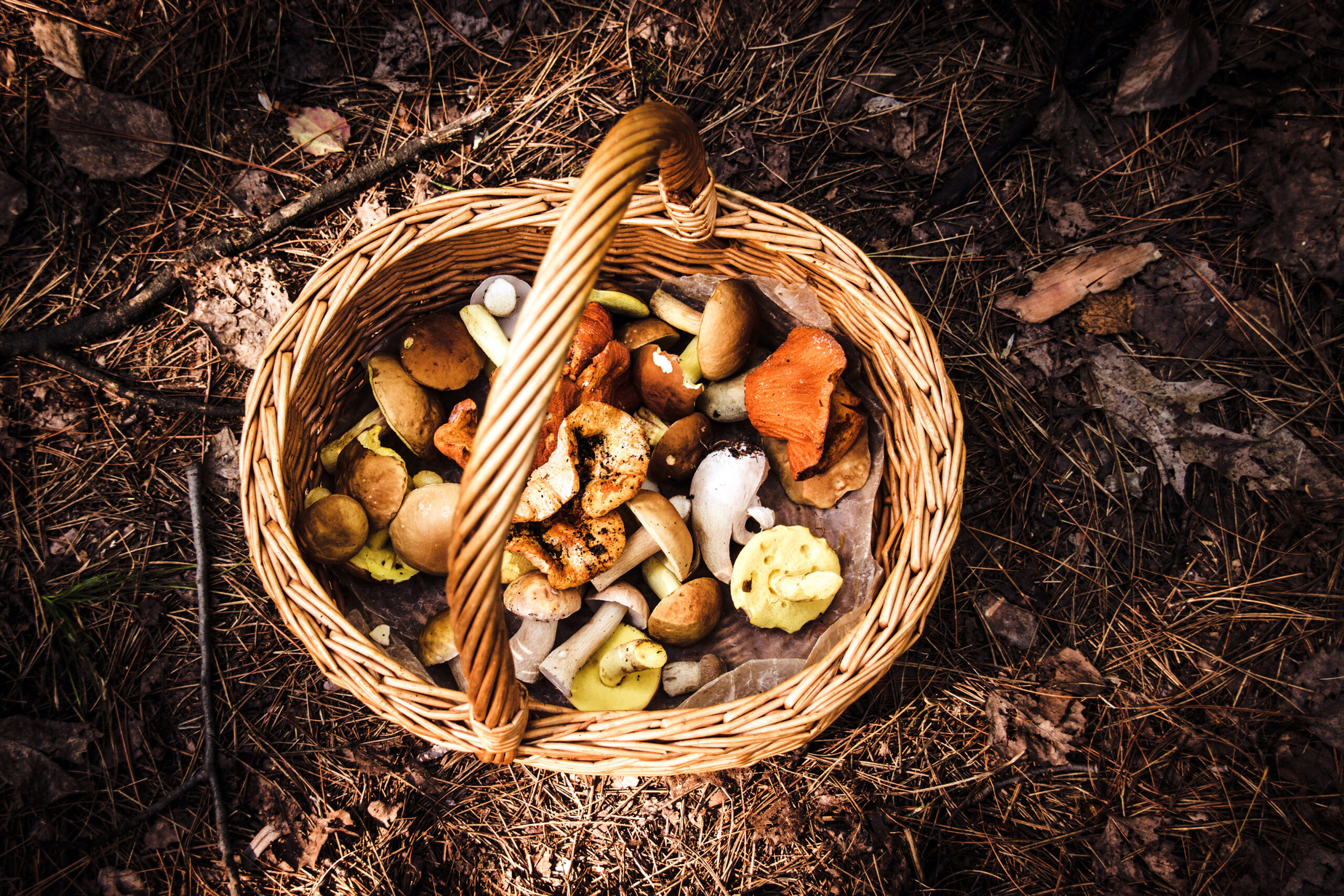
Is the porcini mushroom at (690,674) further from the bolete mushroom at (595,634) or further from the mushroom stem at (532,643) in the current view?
the mushroom stem at (532,643)

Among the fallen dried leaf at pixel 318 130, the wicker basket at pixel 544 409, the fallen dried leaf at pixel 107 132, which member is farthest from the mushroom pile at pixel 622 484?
the fallen dried leaf at pixel 107 132

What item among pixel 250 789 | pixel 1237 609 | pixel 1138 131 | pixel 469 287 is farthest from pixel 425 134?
pixel 1237 609

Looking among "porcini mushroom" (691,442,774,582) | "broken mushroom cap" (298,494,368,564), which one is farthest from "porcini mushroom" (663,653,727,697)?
"broken mushroom cap" (298,494,368,564)

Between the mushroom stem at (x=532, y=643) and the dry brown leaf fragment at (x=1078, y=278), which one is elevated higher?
the dry brown leaf fragment at (x=1078, y=278)

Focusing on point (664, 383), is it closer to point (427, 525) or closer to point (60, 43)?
point (427, 525)

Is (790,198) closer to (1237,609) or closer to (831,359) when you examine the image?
(831,359)

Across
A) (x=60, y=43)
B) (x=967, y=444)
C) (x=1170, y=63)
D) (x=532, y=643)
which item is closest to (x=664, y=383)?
(x=532, y=643)
